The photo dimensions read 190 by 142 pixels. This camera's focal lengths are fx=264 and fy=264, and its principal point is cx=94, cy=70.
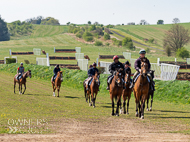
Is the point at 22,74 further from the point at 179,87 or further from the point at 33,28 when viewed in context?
the point at 33,28

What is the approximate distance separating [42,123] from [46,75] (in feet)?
87.6

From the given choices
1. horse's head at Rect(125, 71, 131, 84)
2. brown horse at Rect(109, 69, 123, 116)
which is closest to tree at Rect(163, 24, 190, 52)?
horse's head at Rect(125, 71, 131, 84)

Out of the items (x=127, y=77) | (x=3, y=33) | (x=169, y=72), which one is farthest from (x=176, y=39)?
(x=3, y=33)

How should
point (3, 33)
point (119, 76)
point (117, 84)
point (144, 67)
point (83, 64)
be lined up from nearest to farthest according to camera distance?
point (144, 67) < point (119, 76) < point (117, 84) < point (83, 64) < point (3, 33)

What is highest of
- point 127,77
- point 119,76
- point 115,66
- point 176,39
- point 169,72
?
point 176,39

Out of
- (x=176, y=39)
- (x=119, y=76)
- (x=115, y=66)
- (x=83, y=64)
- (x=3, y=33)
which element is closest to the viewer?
(x=119, y=76)

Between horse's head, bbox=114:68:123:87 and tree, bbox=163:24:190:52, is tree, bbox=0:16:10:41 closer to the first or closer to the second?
tree, bbox=163:24:190:52

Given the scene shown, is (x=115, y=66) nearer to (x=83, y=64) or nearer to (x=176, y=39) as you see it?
(x=83, y=64)

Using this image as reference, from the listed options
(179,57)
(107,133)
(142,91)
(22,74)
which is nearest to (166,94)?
(142,91)

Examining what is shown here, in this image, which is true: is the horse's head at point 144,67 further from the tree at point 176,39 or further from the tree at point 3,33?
the tree at point 3,33

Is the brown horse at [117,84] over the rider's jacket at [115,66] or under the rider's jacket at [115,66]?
under

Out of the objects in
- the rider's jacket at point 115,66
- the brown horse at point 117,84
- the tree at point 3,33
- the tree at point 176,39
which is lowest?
the brown horse at point 117,84

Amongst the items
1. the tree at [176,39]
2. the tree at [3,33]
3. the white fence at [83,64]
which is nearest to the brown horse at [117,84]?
the white fence at [83,64]

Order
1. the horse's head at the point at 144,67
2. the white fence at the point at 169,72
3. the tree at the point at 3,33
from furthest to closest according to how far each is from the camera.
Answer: the tree at the point at 3,33 < the white fence at the point at 169,72 < the horse's head at the point at 144,67
